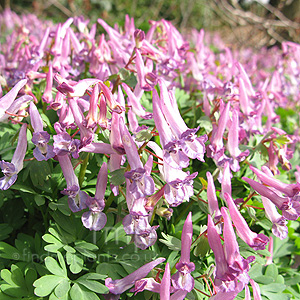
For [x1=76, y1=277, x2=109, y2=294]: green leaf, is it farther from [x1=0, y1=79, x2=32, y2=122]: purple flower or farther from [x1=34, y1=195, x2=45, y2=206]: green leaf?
[x1=0, y1=79, x2=32, y2=122]: purple flower

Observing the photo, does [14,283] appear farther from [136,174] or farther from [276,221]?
[276,221]

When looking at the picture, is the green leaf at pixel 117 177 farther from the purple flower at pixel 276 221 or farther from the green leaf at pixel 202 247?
the purple flower at pixel 276 221

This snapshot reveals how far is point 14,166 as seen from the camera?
5.46 ft

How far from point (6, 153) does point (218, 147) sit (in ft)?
4.45

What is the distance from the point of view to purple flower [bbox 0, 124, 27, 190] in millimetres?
1646

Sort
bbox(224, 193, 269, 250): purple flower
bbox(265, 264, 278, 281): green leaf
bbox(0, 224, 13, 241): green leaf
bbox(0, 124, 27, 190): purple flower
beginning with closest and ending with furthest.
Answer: bbox(224, 193, 269, 250): purple flower
bbox(0, 124, 27, 190): purple flower
bbox(0, 224, 13, 241): green leaf
bbox(265, 264, 278, 281): green leaf

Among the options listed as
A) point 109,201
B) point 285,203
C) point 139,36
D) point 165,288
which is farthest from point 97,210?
point 139,36

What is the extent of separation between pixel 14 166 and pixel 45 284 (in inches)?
23.0

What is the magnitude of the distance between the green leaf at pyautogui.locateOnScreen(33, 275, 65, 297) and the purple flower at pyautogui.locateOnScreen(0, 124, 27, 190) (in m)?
0.48

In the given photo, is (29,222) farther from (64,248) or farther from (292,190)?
(292,190)

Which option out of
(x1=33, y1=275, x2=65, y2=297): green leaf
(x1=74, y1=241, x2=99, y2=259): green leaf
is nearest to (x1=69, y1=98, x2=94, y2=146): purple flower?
(x1=74, y1=241, x2=99, y2=259): green leaf

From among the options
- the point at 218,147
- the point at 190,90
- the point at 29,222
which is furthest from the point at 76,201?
the point at 190,90

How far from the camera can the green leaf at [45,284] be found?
5.03ft

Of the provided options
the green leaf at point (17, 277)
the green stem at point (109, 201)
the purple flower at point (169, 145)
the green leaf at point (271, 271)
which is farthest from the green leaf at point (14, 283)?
the green leaf at point (271, 271)
